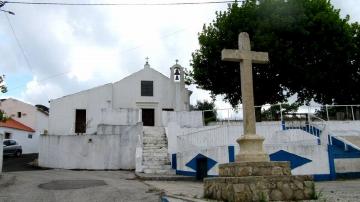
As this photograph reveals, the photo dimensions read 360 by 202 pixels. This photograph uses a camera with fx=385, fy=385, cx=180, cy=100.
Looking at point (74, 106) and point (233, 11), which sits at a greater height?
point (233, 11)

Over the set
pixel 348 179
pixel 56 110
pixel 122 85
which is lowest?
pixel 348 179

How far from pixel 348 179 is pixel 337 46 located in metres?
11.0

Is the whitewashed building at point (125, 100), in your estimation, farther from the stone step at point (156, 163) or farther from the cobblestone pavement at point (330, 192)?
the cobblestone pavement at point (330, 192)

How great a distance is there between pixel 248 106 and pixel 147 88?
1878 cm

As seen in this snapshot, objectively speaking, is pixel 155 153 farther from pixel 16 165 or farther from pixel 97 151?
pixel 16 165

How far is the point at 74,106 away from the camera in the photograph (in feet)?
84.6

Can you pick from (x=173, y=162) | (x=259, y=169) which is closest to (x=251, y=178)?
(x=259, y=169)

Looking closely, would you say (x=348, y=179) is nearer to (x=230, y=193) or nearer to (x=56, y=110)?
(x=230, y=193)

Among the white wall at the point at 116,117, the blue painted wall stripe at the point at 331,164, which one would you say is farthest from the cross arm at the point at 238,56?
the white wall at the point at 116,117

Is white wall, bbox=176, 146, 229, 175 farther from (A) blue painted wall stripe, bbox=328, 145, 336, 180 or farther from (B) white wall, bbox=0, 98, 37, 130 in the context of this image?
(B) white wall, bbox=0, 98, 37, 130

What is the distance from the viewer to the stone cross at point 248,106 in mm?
8055

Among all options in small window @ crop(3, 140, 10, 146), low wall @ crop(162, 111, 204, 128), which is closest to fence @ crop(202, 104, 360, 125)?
low wall @ crop(162, 111, 204, 128)

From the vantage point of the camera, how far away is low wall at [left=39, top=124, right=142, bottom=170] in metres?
19.1

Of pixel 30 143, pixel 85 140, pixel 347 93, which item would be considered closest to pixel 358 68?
pixel 347 93
